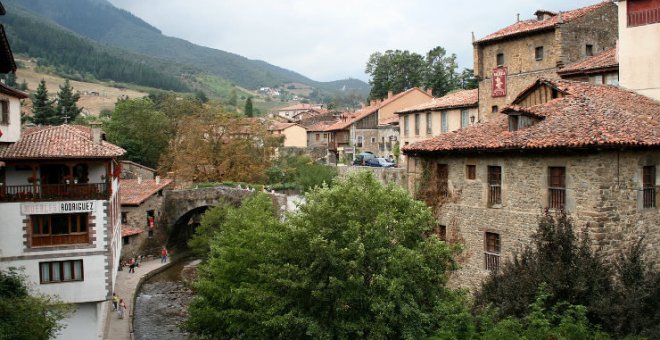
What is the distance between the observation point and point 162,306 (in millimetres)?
39656

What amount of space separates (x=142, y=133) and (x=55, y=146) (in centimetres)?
4327

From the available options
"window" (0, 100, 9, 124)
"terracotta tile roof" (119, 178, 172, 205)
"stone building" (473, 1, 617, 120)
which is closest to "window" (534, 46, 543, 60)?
"stone building" (473, 1, 617, 120)

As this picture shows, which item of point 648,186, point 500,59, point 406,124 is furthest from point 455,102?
point 648,186

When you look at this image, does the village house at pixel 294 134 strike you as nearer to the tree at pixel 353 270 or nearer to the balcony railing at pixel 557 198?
the tree at pixel 353 270

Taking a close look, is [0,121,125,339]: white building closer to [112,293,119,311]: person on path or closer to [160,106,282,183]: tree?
[112,293,119,311]: person on path

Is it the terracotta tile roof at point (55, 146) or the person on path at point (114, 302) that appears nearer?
the terracotta tile roof at point (55, 146)

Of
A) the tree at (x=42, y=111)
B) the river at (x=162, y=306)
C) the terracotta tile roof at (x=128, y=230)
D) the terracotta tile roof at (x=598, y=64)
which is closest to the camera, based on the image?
the terracotta tile roof at (x=598, y=64)

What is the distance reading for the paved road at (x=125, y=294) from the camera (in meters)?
32.5

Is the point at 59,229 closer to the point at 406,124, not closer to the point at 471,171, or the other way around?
the point at 471,171

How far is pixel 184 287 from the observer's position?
44.5 metres

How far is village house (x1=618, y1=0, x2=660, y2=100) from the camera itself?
854 inches

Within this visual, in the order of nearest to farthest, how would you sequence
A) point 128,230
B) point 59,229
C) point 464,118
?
1. point 59,229
2. point 464,118
3. point 128,230

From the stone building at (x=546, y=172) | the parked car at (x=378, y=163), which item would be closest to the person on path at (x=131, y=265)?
the parked car at (x=378, y=163)

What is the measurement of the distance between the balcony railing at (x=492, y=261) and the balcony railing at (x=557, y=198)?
3039 mm
